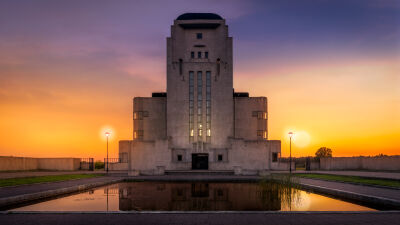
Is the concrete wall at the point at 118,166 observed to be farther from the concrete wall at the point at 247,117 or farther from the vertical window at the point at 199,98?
the concrete wall at the point at 247,117

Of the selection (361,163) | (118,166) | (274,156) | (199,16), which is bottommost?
(118,166)

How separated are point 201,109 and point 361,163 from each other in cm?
2428

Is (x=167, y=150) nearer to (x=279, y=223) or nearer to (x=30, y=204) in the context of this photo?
(x=30, y=204)

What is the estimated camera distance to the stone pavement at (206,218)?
33.1ft

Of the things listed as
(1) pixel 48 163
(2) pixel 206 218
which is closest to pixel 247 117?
(1) pixel 48 163

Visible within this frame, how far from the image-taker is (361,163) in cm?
4659

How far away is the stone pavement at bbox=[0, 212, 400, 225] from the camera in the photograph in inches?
397

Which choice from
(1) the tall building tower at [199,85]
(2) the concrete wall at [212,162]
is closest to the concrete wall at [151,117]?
(1) the tall building tower at [199,85]

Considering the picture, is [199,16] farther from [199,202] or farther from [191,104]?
[199,202]

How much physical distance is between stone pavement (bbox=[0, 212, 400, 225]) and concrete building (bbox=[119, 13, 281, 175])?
3907cm

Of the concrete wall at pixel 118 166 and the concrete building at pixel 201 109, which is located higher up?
the concrete building at pixel 201 109

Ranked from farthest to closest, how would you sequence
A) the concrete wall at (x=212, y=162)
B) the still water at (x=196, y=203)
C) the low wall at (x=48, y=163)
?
the concrete wall at (x=212, y=162) → the low wall at (x=48, y=163) → the still water at (x=196, y=203)

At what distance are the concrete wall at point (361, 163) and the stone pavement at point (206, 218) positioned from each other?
33280 mm

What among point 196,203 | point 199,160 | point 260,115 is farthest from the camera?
point 260,115
